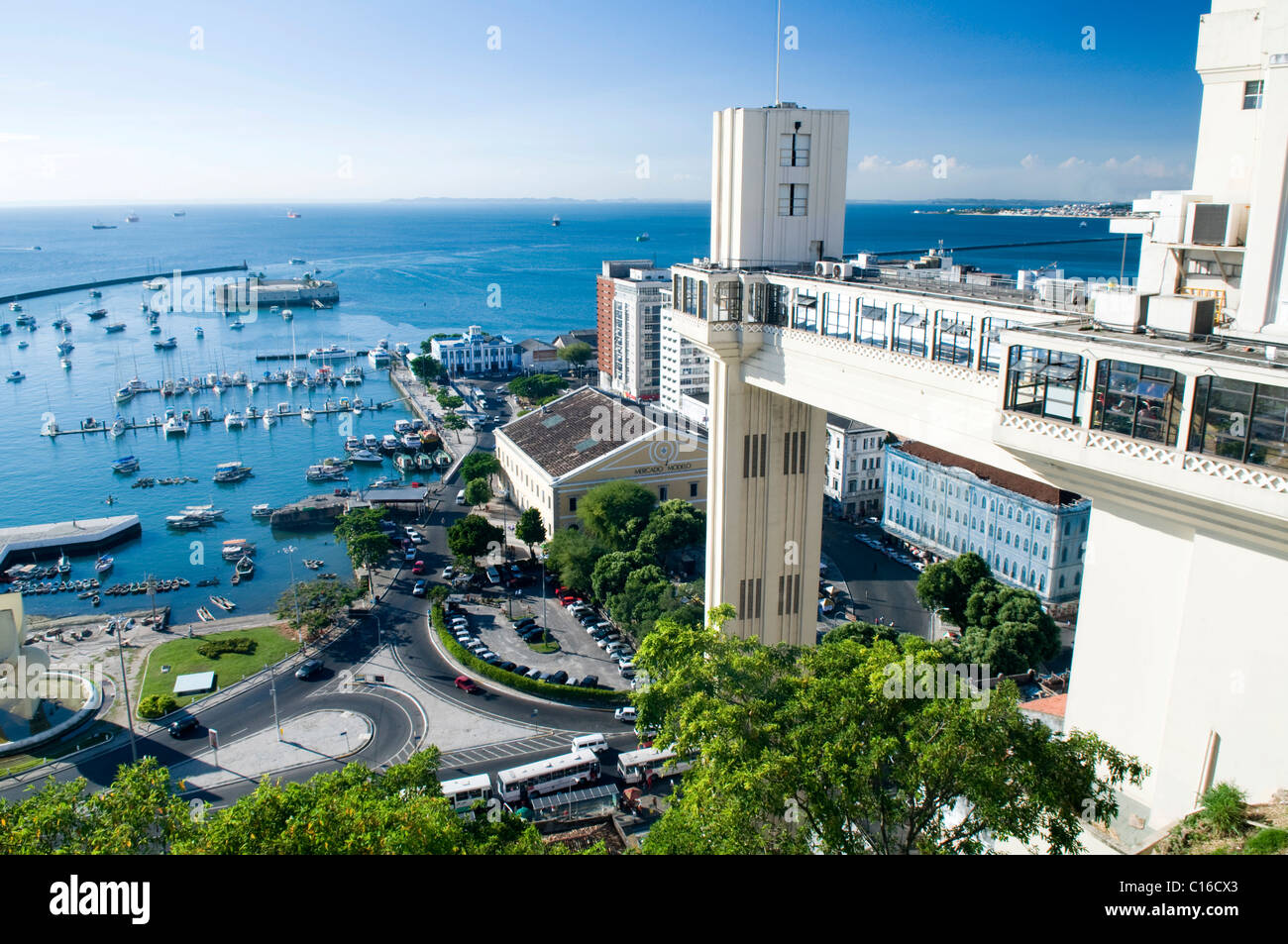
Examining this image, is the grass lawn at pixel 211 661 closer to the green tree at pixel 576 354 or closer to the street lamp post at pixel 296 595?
the street lamp post at pixel 296 595

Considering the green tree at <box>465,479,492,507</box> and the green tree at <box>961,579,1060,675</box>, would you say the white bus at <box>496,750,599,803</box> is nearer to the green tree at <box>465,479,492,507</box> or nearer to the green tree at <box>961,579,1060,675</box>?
the green tree at <box>961,579,1060,675</box>

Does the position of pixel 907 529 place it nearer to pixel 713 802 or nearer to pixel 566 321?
pixel 713 802

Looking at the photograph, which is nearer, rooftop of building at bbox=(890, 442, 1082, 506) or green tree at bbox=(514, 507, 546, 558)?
rooftop of building at bbox=(890, 442, 1082, 506)

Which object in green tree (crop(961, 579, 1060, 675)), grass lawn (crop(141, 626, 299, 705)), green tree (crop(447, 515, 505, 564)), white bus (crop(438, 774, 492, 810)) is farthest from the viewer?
green tree (crop(447, 515, 505, 564))

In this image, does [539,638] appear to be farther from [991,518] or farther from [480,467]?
[991,518]

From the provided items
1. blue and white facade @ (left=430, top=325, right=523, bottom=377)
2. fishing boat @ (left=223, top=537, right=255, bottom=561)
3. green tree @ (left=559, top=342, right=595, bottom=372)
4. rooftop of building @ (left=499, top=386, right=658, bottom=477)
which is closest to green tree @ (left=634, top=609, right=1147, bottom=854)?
rooftop of building @ (left=499, top=386, right=658, bottom=477)

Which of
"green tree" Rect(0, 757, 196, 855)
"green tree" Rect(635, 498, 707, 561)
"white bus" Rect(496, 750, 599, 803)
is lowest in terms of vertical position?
"white bus" Rect(496, 750, 599, 803)

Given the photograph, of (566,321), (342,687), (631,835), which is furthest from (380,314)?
(631,835)
